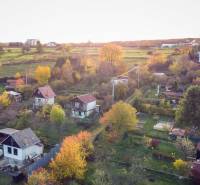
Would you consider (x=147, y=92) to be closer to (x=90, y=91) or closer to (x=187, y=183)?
(x=90, y=91)

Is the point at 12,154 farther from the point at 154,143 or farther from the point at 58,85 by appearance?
the point at 58,85

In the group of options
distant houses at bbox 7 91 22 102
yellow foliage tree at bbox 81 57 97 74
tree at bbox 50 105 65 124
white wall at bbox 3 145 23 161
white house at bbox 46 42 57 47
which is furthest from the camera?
white house at bbox 46 42 57 47

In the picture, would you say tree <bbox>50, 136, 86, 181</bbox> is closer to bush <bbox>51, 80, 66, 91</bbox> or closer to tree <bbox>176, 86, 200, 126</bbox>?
tree <bbox>176, 86, 200, 126</bbox>

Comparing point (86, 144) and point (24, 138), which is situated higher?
point (24, 138)

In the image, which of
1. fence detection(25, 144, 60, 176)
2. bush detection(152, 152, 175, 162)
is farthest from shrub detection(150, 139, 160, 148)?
fence detection(25, 144, 60, 176)

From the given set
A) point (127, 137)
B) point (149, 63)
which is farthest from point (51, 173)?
point (149, 63)

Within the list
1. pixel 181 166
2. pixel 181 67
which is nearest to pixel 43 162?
pixel 181 166

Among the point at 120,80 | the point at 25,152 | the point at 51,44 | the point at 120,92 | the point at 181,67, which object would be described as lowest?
the point at 25,152
